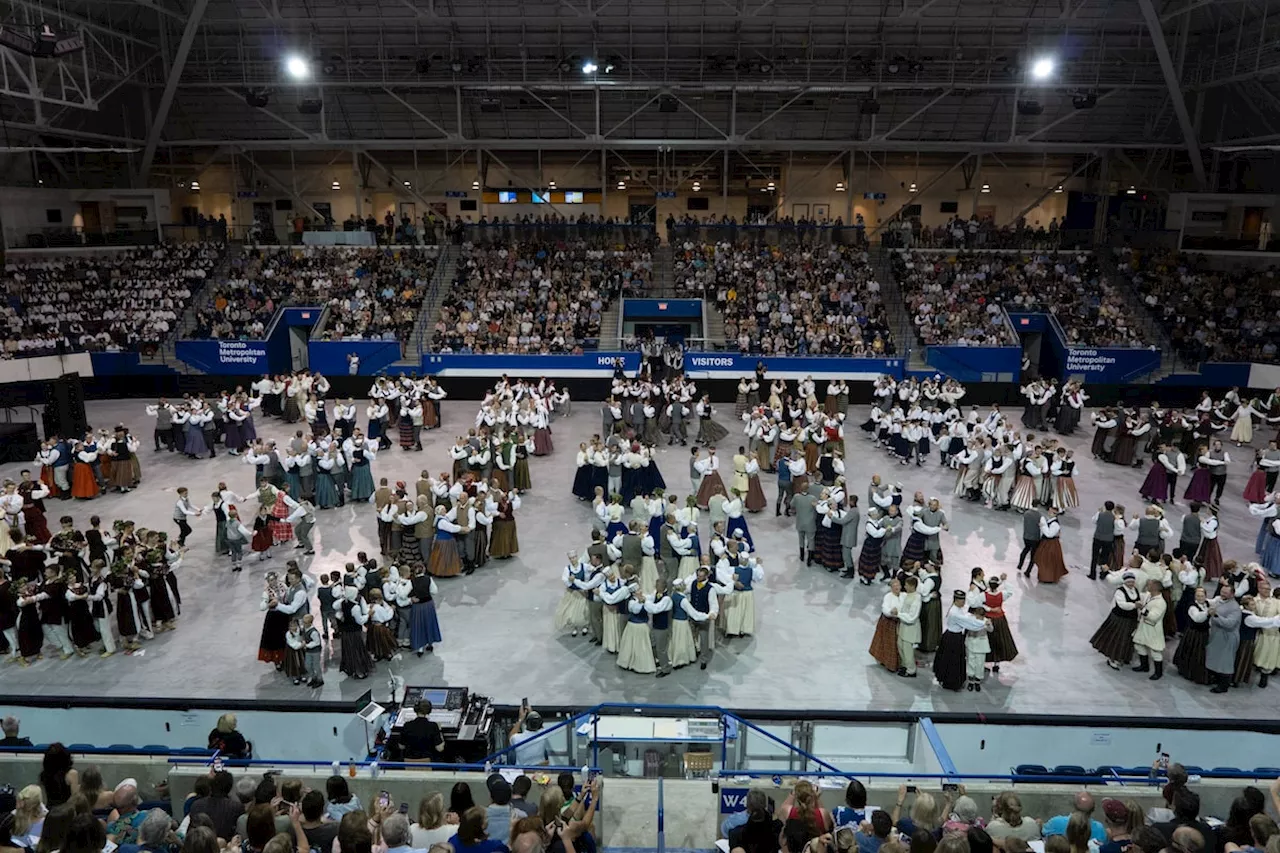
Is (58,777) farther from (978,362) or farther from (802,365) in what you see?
(978,362)

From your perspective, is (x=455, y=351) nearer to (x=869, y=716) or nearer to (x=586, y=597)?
(x=586, y=597)

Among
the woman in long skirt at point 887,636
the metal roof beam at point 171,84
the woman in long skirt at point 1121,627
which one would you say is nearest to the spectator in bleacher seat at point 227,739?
the woman in long skirt at point 887,636

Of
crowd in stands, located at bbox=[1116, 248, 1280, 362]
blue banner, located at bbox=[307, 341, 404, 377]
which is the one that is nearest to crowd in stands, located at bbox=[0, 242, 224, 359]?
blue banner, located at bbox=[307, 341, 404, 377]

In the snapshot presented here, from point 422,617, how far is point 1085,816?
7.52m

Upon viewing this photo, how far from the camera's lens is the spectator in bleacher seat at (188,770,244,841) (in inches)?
239

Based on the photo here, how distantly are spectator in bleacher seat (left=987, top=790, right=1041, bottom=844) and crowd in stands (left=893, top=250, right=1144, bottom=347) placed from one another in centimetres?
2196

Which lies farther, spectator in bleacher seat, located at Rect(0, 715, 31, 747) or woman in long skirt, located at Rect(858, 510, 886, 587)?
woman in long skirt, located at Rect(858, 510, 886, 587)

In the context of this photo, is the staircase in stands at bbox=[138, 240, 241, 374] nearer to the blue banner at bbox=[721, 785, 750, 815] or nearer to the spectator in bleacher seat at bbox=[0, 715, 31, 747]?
the spectator in bleacher seat at bbox=[0, 715, 31, 747]

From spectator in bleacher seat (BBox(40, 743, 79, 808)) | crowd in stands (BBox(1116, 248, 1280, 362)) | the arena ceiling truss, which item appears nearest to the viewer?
spectator in bleacher seat (BBox(40, 743, 79, 808))

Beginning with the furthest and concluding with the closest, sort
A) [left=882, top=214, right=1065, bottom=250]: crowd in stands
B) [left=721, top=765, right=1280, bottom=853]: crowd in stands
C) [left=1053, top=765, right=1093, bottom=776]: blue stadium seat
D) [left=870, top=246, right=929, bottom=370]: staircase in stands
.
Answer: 1. [left=882, top=214, right=1065, bottom=250]: crowd in stands
2. [left=870, top=246, right=929, bottom=370]: staircase in stands
3. [left=1053, top=765, right=1093, bottom=776]: blue stadium seat
4. [left=721, top=765, right=1280, bottom=853]: crowd in stands

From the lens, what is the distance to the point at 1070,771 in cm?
781

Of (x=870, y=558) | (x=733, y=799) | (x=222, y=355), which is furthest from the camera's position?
(x=222, y=355)

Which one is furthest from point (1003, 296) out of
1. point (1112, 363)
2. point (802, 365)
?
point (802, 365)

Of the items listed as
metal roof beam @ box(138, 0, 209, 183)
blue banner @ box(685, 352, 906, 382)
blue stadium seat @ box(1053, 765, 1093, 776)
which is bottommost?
blue stadium seat @ box(1053, 765, 1093, 776)
